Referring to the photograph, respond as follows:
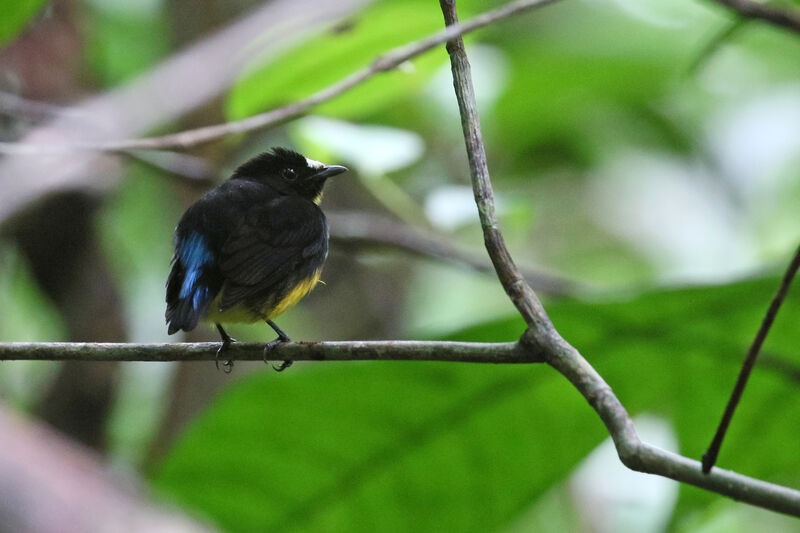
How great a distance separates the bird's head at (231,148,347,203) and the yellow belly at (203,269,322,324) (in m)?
0.68

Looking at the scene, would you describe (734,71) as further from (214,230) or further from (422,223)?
(214,230)

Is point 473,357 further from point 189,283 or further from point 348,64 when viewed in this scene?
point 348,64

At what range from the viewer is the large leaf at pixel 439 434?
95.4 inches

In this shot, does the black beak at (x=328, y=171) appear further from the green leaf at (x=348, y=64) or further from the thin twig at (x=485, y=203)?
the thin twig at (x=485, y=203)

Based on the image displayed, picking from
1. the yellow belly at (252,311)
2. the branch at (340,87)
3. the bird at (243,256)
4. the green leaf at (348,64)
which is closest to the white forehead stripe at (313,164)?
the bird at (243,256)

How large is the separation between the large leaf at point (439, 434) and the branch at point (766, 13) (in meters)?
0.87

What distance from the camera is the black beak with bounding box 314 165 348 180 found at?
3.52m

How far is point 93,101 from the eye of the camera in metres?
4.07

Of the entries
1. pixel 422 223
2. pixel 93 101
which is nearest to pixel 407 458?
pixel 422 223

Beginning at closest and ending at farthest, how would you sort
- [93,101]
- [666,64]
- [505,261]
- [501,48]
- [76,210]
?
[505,261] < [76,210] < [93,101] < [666,64] < [501,48]

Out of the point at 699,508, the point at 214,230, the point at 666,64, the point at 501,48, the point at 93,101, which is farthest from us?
the point at 501,48

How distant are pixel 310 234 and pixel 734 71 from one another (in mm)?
2954

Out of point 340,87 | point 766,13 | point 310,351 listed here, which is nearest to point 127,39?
point 340,87

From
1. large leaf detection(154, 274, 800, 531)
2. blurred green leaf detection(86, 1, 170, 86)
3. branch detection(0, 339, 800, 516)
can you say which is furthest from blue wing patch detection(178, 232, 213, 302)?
blurred green leaf detection(86, 1, 170, 86)
